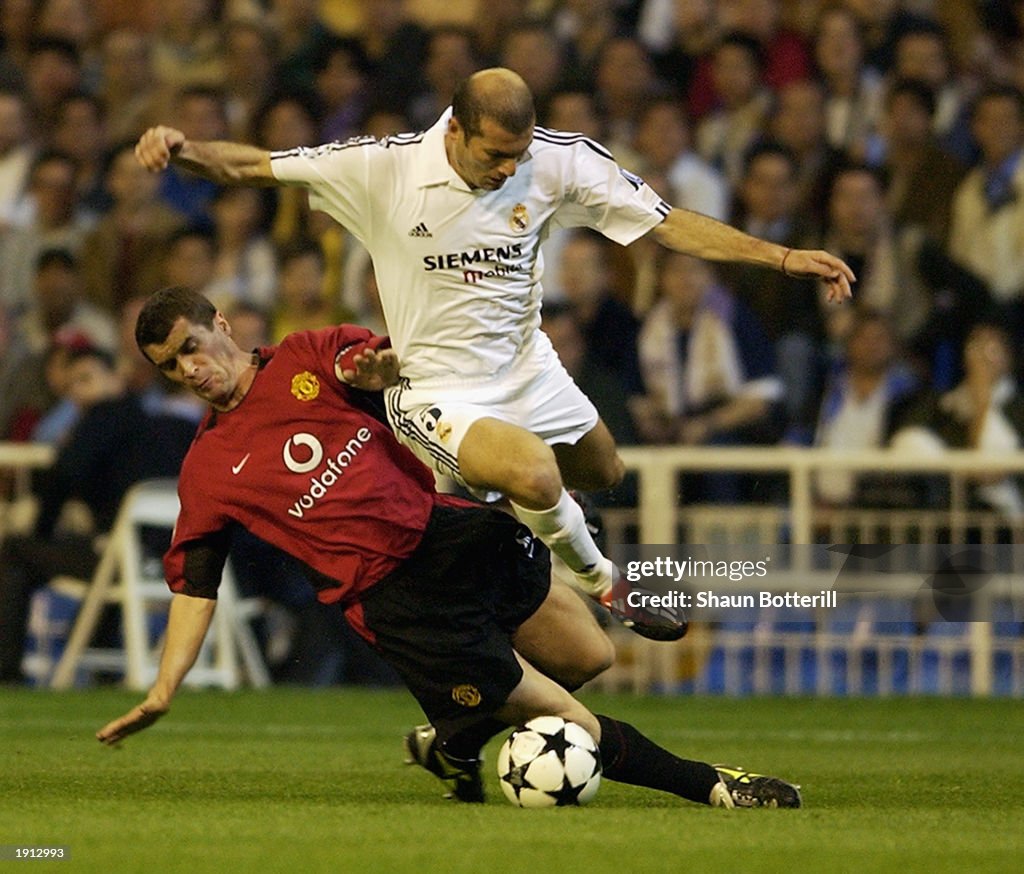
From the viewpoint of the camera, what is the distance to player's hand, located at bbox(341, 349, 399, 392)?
6.45m

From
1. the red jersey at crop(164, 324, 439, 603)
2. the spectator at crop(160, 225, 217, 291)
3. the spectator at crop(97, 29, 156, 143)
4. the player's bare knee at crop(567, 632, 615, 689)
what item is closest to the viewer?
the red jersey at crop(164, 324, 439, 603)

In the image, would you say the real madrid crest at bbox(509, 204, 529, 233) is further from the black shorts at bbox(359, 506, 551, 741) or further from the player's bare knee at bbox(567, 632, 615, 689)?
the player's bare knee at bbox(567, 632, 615, 689)

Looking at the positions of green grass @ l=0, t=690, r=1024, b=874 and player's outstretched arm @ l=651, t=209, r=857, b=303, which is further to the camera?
player's outstretched arm @ l=651, t=209, r=857, b=303

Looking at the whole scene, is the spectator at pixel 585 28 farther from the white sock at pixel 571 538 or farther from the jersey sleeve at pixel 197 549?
the jersey sleeve at pixel 197 549

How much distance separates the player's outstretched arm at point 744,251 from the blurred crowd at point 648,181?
15.5ft

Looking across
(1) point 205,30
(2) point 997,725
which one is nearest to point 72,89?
(1) point 205,30

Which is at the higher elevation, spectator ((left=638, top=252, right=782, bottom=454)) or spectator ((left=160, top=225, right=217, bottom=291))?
spectator ((left=160, top=225, right=217, bottom=291))

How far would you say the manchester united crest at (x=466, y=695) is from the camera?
643 centimetres

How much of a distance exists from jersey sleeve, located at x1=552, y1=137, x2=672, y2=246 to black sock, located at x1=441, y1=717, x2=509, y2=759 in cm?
175

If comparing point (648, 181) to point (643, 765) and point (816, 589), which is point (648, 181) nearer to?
point (816, 589)

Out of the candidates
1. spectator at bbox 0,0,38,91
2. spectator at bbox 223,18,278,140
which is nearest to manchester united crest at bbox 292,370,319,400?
spectator at bbox 223,18,278,140

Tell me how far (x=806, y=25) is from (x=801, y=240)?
86.9 inches

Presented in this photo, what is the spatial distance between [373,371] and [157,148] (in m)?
1.00

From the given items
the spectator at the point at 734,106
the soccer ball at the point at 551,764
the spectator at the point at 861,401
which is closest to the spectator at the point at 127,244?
the spectator at the point at 734,106
